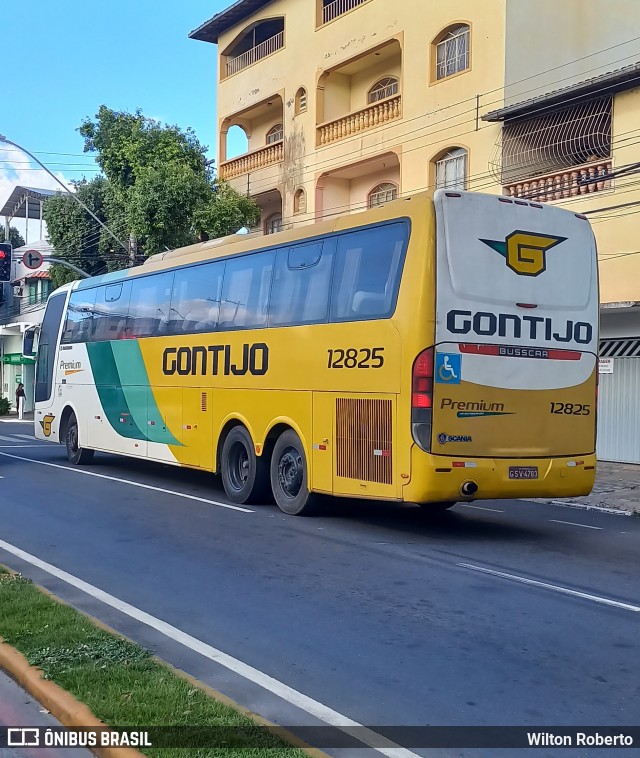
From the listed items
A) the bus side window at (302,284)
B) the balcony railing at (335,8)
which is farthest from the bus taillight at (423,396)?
the balcony railing at (335,8)

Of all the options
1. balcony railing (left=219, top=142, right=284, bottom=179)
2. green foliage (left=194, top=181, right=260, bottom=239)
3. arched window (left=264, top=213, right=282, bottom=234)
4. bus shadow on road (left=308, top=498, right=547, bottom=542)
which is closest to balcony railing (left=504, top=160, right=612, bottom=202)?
bus shadow on road (left=308, top=498, right=547, bottom=542)

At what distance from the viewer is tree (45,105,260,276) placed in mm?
26078

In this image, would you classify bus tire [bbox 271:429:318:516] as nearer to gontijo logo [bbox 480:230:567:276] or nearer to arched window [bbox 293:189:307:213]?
gontijo logo [bbox 480:230:567:276]

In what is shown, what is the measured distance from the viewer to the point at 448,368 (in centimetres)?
997

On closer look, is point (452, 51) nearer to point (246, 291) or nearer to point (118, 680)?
point (246, 291)

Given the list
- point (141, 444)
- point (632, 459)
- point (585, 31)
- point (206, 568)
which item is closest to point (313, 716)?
point (206, 568)

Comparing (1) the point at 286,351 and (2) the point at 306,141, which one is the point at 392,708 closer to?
(1) the point at 286,351

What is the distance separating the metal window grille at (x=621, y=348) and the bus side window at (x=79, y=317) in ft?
35.5

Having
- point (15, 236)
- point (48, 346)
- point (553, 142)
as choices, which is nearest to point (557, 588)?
point (553, 142)

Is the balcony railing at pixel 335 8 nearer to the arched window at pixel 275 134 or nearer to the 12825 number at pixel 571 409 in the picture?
the arched window at pixel 275 134

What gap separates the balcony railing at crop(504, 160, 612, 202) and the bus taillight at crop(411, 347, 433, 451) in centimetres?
969

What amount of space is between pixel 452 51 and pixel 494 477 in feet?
49.3

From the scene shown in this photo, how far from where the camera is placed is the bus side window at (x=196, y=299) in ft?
46.1

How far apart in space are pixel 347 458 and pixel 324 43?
1819 centimetres
